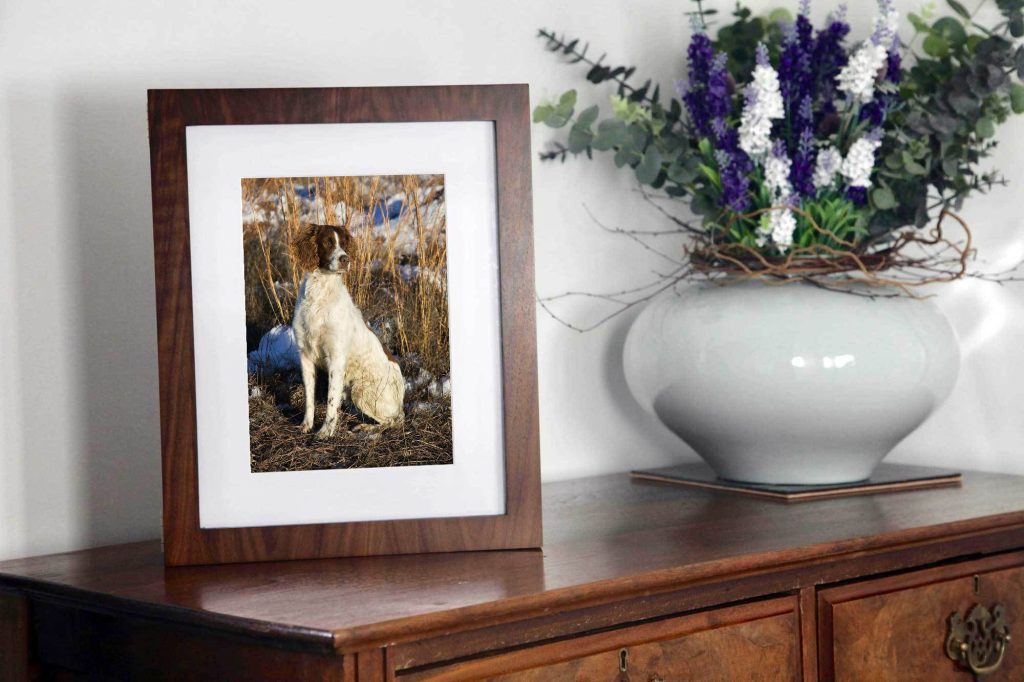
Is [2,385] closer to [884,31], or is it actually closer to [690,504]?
[690,504]

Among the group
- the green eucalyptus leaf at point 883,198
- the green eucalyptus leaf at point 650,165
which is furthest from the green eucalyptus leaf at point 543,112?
the green eucalyptus leaf at point 883,198

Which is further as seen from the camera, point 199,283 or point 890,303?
point 890,303

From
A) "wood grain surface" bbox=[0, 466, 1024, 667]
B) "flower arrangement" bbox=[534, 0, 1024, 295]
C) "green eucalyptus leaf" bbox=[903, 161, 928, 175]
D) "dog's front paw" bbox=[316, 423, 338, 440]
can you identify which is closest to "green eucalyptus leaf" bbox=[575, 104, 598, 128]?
"flower arrangement" bbox=[534, 0, 1024, 295]

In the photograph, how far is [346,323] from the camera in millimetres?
946

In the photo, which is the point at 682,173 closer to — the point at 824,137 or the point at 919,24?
the point at 824,137

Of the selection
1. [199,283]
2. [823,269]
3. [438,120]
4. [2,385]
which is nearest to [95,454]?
[2,385]

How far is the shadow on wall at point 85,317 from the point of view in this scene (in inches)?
42.7

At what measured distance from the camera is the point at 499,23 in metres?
1.40

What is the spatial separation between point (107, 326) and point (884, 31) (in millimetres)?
846

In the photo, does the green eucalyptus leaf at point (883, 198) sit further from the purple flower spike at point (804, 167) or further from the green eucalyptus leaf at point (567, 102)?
the green eucalyptus leaf at point (567, 102)

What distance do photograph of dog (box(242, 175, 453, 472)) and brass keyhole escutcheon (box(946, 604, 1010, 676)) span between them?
488 millimetres

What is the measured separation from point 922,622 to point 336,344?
56 centimetres

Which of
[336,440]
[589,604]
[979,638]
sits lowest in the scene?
[979,638]

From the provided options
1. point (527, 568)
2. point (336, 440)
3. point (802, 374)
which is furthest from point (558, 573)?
point (802, 374)
